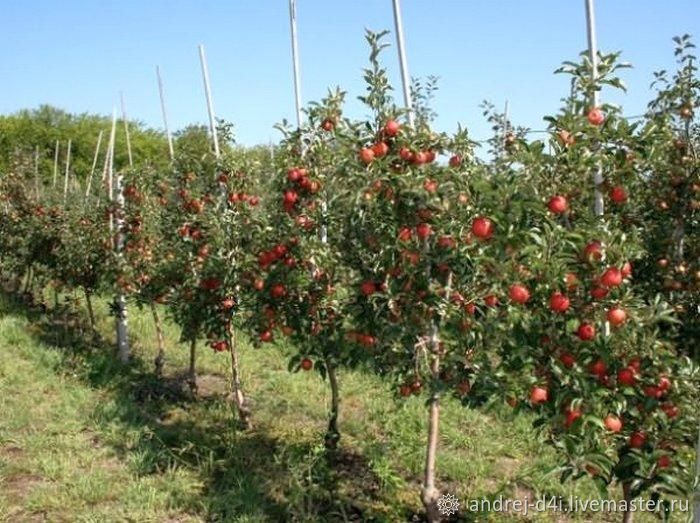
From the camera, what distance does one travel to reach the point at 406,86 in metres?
3.30

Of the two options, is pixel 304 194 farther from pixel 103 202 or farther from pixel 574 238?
pixel 103 202

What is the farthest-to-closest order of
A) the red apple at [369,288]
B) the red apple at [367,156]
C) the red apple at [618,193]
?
the red apple at [369,288] < the red apple at [367,156] < the red apple at [618,193]

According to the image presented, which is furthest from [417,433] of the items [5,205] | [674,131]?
[5,205]

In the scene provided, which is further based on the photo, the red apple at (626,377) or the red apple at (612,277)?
the red apple at (626,377)

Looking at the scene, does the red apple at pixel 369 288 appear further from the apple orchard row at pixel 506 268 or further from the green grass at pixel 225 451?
the green grass at pixel 225 451

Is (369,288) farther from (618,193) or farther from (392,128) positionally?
(618,193)

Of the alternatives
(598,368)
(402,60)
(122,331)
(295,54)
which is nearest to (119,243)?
(122,331)

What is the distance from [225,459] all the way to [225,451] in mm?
144

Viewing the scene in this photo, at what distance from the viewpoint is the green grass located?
3.65 meters

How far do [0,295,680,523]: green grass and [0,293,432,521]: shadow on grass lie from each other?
0.01m

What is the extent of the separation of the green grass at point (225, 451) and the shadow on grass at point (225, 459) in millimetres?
10

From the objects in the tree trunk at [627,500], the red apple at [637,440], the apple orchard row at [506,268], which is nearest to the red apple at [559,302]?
the apple orchard row at [506,268]

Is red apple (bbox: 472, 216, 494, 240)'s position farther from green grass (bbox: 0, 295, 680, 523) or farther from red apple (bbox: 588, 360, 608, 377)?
green grass (bbox: 0, 295, 680, 523)

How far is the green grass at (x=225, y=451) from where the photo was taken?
12.0 ft
